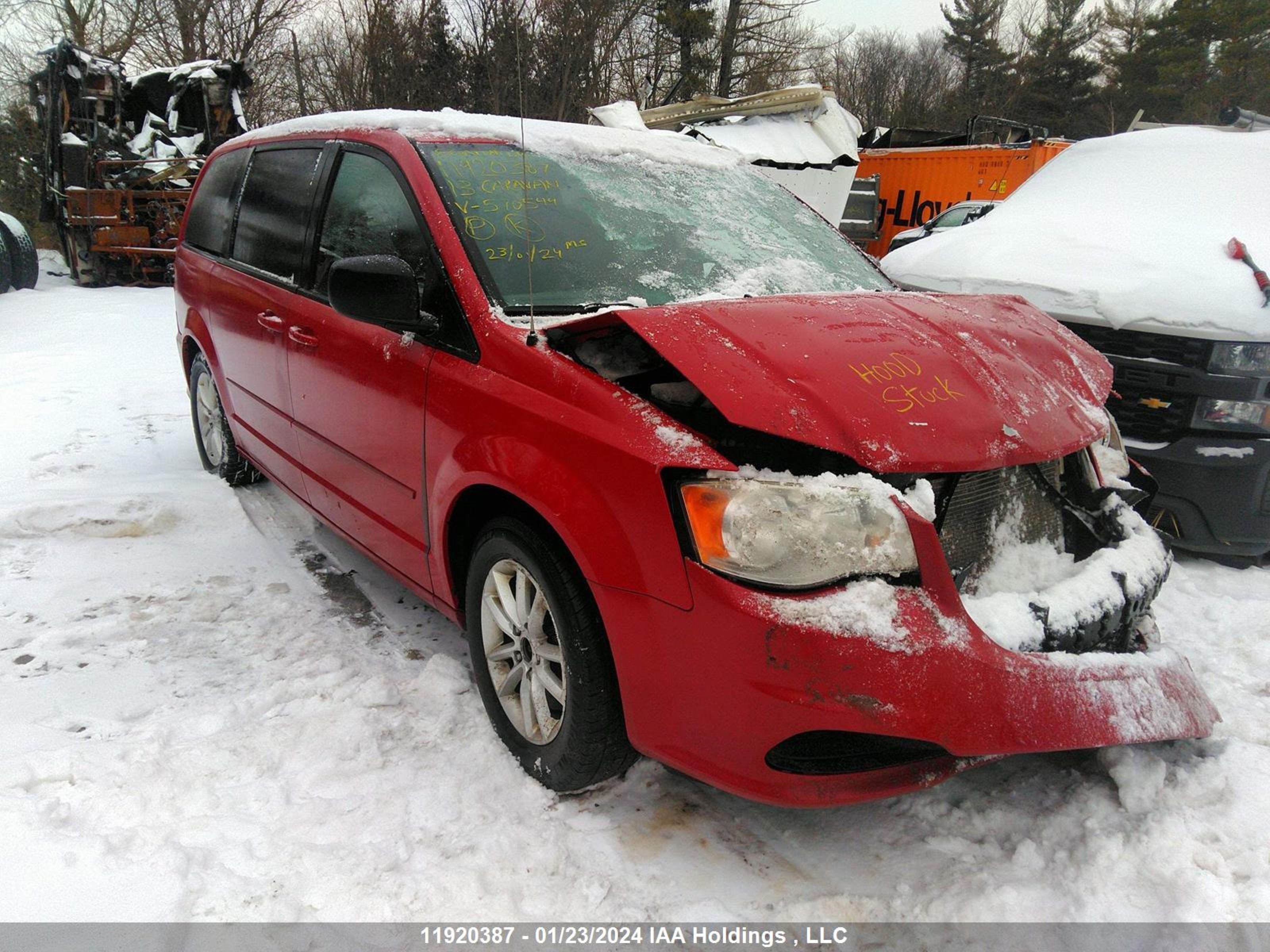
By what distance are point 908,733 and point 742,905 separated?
63 centimetres

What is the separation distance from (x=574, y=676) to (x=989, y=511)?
1128mm

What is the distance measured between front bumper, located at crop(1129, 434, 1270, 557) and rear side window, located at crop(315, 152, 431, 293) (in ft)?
10.4

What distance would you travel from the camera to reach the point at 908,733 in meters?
1.78

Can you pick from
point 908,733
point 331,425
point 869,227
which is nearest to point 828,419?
point 908,733

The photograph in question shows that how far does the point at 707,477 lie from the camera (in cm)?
190

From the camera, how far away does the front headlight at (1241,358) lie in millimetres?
3598

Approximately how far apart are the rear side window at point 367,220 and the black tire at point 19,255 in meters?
10.9

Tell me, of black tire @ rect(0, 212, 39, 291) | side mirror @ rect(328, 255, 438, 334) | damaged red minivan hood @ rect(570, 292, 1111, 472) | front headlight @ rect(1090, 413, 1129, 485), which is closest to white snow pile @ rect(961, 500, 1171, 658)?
front headlight @ rect(1090, 413, 1129, 485)

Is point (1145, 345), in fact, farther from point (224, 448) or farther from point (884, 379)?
point (224, 448)

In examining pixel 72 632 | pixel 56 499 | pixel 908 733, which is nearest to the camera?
pixel 908 733

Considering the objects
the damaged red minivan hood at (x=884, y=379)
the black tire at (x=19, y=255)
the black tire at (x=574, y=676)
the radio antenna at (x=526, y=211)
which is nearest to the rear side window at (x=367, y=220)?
the radio antenna at (x=526, y=211)

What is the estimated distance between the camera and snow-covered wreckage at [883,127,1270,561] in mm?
3629

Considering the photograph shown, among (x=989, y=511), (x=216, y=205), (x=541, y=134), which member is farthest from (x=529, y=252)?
(x=216, y=205)

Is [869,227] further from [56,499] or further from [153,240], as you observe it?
[56,499]
